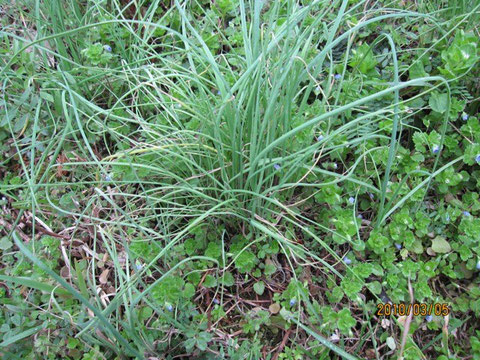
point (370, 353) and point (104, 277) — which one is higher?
point (104, 277)

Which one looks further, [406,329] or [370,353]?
[370,353]

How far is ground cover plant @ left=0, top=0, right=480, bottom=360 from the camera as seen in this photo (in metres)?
1.51

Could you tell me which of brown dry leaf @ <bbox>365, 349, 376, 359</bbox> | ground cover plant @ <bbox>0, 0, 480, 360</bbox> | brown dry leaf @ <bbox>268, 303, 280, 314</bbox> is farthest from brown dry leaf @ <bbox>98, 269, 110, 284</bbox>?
brown dry leaf @ <bbox>365, 349, 376, 359</bbox>

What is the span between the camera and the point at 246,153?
1.72 m

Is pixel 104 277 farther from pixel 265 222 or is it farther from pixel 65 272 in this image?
pixel 265 222

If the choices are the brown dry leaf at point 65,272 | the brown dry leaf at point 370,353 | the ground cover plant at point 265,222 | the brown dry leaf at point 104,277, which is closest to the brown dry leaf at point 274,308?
the ground cover plant at point 265,222

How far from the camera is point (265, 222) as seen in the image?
163 centimetres

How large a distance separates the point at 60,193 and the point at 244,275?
99 cm

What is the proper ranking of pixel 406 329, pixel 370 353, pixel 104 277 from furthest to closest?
pixel 104 277
pixel 370 353
pixel 406 329

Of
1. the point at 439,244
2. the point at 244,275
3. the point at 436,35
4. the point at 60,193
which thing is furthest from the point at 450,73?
the point at 60,193
